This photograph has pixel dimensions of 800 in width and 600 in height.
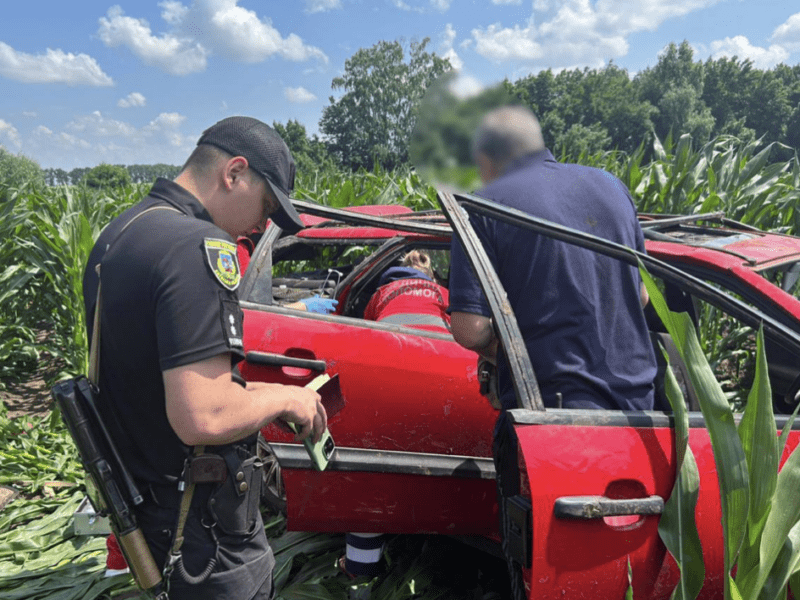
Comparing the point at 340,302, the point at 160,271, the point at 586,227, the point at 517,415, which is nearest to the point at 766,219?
the point at 340,302

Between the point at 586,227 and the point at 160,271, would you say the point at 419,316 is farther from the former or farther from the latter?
the point at 160,271

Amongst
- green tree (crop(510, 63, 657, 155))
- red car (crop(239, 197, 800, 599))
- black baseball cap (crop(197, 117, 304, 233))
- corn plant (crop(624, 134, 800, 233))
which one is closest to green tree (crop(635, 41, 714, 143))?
green tree (crop(510, 63, 657, 155))

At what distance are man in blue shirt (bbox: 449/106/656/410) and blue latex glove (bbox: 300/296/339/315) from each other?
5.10ft

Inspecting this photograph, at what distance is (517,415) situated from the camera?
161cm

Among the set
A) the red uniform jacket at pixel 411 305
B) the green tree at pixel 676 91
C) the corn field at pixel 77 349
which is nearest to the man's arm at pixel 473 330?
the red uniform jacket at pixel 411 305

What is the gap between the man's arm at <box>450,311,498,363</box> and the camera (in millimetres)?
1827

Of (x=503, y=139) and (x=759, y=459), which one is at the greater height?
(x=503, y=139)

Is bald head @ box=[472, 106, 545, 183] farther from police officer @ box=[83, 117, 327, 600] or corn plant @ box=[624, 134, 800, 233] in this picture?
corn plant @ box=[624, 134, 800, 233]

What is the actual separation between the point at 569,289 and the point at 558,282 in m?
0.04

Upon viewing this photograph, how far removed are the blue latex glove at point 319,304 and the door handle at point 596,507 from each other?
1996mm

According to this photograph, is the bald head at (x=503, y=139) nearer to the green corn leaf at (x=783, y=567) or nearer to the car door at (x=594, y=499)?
the car door at (x=594, y=499)

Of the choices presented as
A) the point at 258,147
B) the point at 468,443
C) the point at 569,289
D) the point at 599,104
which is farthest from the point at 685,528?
the point at 599,104

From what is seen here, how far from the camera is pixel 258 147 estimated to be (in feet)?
4.89

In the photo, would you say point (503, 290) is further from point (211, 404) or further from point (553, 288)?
point (211, 404)
